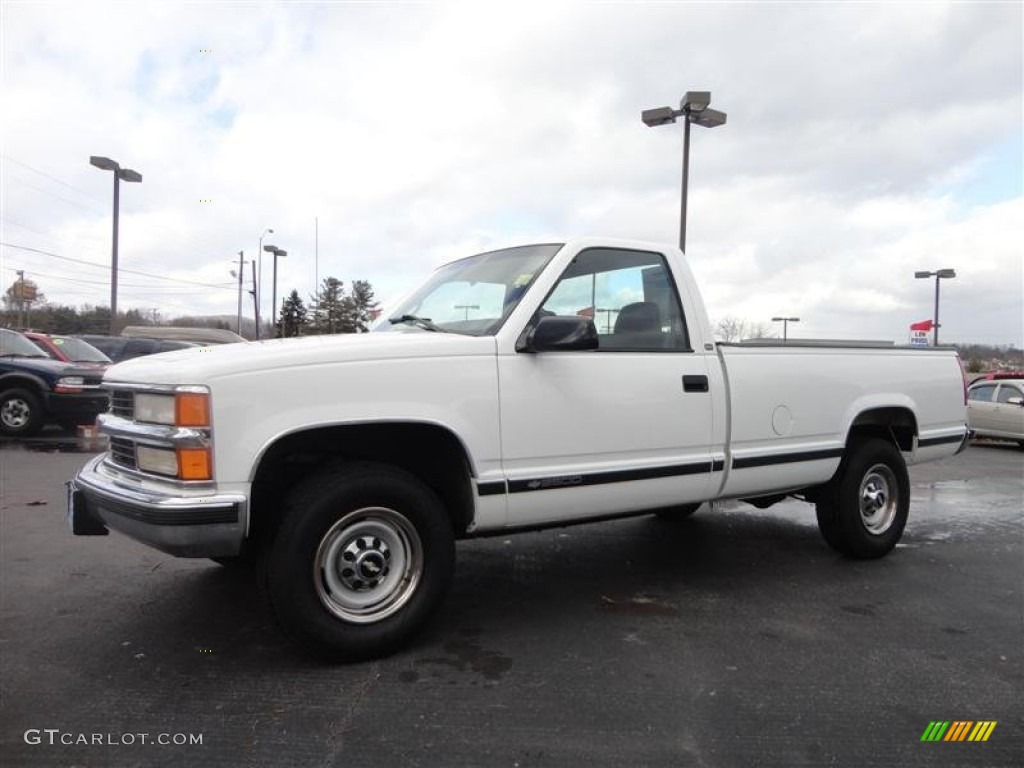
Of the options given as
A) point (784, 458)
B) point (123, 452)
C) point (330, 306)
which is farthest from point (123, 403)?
point (330, 306)

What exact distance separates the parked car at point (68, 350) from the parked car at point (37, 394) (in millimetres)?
565

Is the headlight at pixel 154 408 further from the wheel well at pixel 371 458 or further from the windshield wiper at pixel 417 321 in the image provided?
the windshield wiper at pixel 417 321

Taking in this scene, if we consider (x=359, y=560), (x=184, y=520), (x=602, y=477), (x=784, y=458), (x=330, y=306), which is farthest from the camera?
(x=330, y=306)

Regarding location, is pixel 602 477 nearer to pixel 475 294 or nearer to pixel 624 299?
pixel 624 299

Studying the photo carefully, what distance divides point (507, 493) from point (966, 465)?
1106 centimetres

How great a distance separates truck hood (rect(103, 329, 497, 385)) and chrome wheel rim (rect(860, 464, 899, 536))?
129 inches

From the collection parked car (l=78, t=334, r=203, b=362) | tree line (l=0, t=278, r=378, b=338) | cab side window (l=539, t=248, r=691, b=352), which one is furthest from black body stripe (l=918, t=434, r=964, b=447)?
tree line (l=0, t=278, r=378, b=338)

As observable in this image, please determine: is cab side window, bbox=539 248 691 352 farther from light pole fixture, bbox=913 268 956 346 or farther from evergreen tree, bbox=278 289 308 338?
evergreen tree, bbox=278 289 308 338

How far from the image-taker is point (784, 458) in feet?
14.8

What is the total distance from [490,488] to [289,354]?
3.63ft

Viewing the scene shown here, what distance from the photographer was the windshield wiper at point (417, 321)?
3.91 m

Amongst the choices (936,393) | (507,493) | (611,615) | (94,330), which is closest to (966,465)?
(936,393)

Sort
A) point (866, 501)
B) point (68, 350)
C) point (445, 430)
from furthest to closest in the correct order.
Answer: point (68, 350) → point (866, 501) → point (445, 430)

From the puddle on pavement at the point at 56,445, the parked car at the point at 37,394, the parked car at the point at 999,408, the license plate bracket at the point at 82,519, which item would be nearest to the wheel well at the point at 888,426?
the license plate bracket at the point at 82,519
